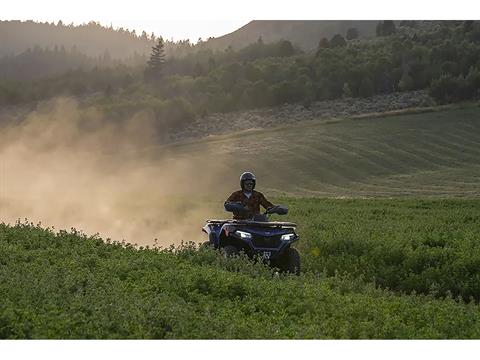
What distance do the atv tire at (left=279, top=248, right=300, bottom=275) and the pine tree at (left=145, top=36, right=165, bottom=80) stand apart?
11569 cm

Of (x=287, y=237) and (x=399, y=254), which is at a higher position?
(x=287, y=237)

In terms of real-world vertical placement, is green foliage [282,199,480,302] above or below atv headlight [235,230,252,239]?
below

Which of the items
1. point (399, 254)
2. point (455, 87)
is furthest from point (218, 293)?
point (455, 87)

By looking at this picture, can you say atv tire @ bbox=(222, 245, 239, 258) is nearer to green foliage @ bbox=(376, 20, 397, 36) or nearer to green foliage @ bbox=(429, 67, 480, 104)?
green foliage @ bbox=(429, 67, 480, 104)

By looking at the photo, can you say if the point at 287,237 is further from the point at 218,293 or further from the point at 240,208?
the point at 218,293

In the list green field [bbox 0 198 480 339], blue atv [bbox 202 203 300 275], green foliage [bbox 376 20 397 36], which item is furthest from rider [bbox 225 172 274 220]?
green foliage [bbox 376 20 397 36]

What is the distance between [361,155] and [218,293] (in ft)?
217

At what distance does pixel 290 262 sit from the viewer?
15703mm

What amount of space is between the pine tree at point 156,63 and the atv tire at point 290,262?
116 m

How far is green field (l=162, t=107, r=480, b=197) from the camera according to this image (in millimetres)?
61969

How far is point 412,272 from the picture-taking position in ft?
56.2

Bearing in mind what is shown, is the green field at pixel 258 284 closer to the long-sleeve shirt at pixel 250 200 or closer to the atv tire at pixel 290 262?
the atv tire at pixel 290 262

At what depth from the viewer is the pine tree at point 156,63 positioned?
130250 mm

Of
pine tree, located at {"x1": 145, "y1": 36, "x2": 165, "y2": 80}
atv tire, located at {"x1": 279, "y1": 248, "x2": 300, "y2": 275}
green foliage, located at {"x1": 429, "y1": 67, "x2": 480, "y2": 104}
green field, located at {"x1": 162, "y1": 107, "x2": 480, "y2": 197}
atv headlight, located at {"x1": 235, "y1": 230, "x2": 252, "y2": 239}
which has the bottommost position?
green field, located at {"x1": 162, "y1": 107, "x2": 480, "y2": 197}
